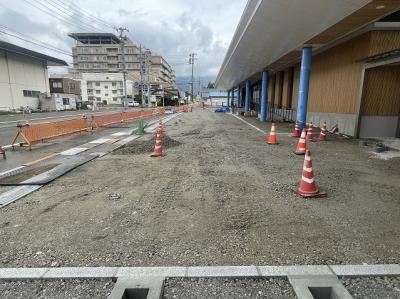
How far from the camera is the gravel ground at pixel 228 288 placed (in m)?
2.54

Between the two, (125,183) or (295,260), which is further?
(125,183)

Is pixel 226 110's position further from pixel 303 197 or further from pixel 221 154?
pixel 303 197

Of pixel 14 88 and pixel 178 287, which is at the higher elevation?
pixel 14 88

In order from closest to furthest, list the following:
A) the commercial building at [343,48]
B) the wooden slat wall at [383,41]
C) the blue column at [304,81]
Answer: the commercial building at [343,48]
the wooden slat wall at [383,41]
the blue column at [304,81]

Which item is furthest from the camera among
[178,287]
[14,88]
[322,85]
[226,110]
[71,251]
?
[226,110]

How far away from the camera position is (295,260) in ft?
10.1

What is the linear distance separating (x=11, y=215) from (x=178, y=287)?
11.1ft

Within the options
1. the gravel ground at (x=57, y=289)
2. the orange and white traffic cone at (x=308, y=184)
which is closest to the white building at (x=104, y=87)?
the orange and white traffic cone at (x=308, y=184)

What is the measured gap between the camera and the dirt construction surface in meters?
3.22

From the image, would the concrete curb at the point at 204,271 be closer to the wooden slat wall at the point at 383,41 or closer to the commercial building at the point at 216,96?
the wooden slat wall at the point at 383,41

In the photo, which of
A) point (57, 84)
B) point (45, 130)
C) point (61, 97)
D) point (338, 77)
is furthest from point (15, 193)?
point (57, 84)

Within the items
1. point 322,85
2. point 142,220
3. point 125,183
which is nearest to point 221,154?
point 125,183

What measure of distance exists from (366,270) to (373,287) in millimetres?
258

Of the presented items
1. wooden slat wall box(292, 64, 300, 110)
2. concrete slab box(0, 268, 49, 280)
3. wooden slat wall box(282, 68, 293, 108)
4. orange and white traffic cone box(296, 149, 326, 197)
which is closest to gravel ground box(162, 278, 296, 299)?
concrete slab box(0, 268, 49, 280)
